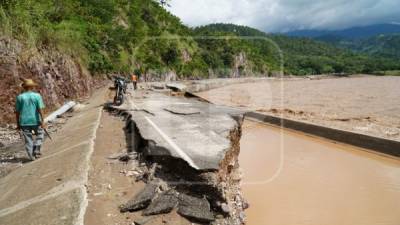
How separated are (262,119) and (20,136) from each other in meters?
10.8

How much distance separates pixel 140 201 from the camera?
173 inches

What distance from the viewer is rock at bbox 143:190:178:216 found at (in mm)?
4238

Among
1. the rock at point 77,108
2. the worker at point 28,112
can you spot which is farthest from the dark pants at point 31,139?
the rock at point 77,108

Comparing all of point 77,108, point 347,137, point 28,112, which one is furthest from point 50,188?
point 77,108

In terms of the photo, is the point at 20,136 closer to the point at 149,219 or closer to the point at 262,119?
the point at 149,219

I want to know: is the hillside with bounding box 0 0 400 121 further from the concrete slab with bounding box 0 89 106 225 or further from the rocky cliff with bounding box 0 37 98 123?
the concrete slab with bounding box 0 89 106 225

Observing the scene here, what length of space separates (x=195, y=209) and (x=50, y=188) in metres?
2.00

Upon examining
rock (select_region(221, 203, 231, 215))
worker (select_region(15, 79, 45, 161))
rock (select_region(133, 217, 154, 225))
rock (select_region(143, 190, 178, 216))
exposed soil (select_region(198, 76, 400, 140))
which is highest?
worker (select_region(15, 79, 45, 161))

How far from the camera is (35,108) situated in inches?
265

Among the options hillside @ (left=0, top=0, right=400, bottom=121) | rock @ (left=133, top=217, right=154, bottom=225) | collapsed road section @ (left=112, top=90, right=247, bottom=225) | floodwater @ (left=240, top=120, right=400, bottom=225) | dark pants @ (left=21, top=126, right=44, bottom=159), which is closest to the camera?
rock @ (left=133, top=217, right=154, bottom=225)

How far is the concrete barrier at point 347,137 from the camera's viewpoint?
9742 millimetres

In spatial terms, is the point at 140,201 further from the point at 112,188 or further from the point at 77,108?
the point at 77,108

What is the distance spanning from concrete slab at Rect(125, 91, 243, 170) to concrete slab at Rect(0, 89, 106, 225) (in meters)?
1.22

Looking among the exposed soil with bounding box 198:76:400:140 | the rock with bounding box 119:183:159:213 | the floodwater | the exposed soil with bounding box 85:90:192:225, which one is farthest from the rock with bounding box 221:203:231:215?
the exposed soil with bounding box 198:76:400:140
